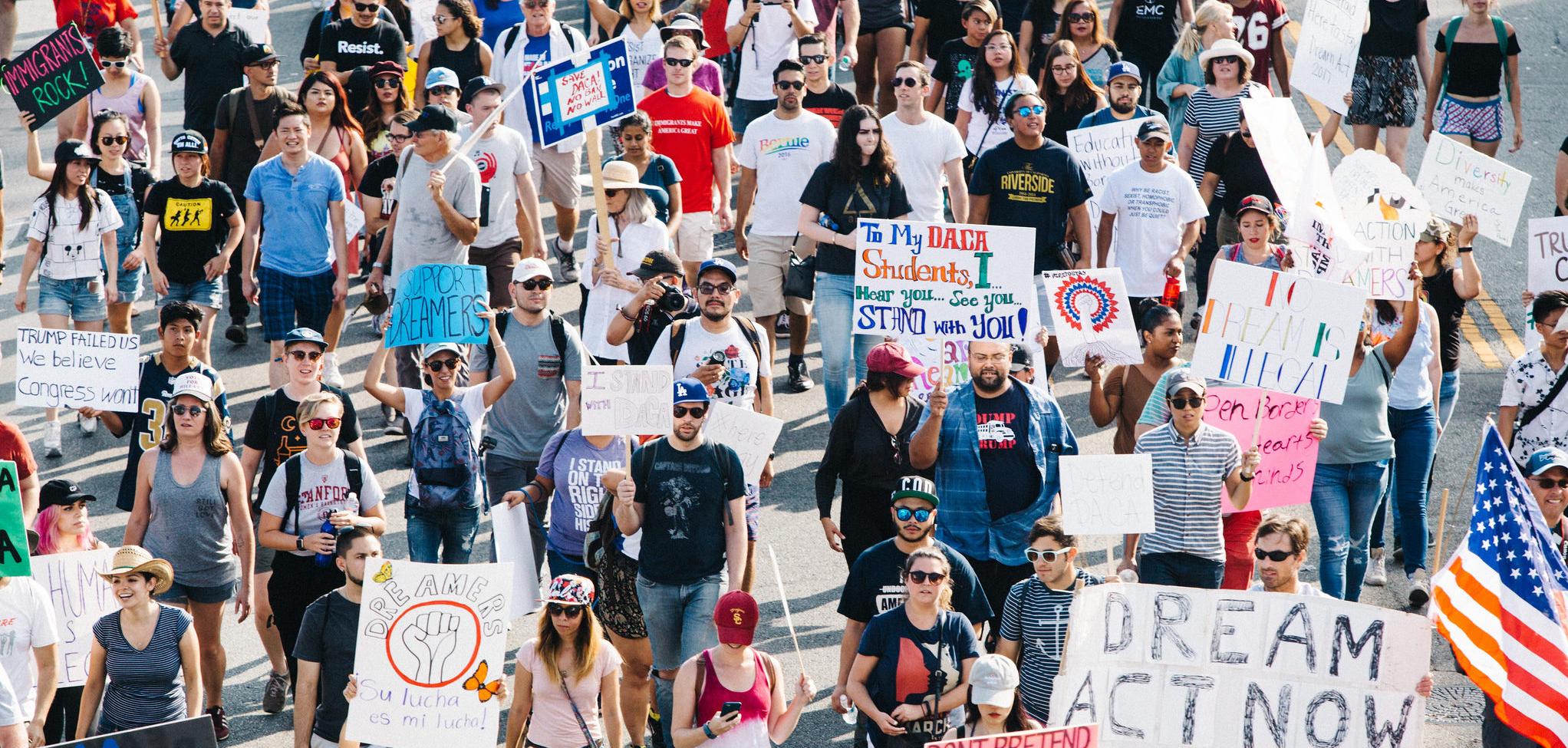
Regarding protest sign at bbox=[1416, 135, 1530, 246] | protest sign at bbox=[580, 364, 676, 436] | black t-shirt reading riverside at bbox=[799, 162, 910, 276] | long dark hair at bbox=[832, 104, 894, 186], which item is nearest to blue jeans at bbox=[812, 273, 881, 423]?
black t-shirt reading riverside at bbox=[799, 162, 910, 276]

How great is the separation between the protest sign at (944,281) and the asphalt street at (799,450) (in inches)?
61.5

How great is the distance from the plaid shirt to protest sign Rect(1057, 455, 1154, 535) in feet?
1.92

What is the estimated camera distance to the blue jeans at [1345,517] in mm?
10344

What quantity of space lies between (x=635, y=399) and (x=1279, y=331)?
3.02 meters

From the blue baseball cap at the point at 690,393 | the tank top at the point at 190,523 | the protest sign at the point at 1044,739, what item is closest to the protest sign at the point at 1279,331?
the blue baseball cap at the point at 690,393

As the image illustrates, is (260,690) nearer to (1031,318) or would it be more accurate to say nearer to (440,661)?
(440,661)

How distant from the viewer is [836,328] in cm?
1225

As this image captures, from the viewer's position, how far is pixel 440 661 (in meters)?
8.70

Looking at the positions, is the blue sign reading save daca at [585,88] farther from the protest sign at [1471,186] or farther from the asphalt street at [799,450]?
the protest sign at [1471,186]

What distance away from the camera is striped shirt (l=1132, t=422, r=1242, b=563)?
375 inches

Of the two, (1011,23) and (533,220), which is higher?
(1011,23)

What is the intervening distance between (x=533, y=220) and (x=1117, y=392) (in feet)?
14.1

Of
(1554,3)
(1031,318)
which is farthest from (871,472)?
(1554,3)

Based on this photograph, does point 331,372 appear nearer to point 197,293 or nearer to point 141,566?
point 197,293
